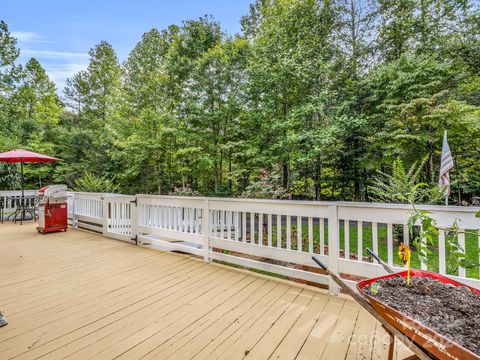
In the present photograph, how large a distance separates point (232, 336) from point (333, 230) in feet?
4.88

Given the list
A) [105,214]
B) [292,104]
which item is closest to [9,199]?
[105,214]

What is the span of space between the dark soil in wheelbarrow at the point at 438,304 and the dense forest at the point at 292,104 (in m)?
5.99

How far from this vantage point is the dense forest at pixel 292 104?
825 cm

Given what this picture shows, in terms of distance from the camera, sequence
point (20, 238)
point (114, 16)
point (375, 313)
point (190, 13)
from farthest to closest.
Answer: point (190, 13), point (114, 16), point (20, 238), point (375, 313)

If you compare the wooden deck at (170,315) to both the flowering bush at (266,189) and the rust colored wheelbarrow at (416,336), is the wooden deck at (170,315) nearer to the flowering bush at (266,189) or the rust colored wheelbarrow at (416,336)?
the rust colored wheelbarrow at (416,336)

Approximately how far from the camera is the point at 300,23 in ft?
32.4

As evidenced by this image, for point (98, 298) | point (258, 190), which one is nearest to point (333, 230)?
point (98, 298)

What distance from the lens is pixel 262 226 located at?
3.42m

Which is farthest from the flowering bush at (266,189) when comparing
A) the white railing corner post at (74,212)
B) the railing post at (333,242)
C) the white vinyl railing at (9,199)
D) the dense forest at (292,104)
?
the white vinyl railing at (9,199)

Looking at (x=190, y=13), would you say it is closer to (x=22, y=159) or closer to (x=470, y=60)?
(x=22, y=159)

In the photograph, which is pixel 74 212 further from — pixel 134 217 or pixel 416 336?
pixel 416 336

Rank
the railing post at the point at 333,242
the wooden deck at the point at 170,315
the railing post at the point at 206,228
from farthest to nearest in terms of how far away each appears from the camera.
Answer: the railing post at the point at 206,228 → the railing post at the point at 333,242 → the wooden deck at the point at 170,315

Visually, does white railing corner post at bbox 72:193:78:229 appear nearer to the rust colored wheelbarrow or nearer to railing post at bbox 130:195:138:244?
railing post at bbox 130:195:138:244

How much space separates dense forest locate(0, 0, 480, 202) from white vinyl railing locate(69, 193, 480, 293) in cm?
361
